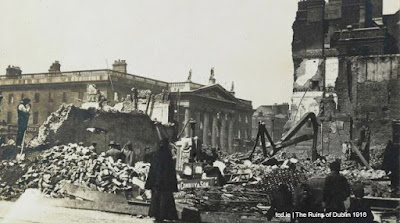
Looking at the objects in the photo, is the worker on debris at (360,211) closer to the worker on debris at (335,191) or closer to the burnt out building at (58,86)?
the worker on debris at (335,191)

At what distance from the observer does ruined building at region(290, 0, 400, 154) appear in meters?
24.1

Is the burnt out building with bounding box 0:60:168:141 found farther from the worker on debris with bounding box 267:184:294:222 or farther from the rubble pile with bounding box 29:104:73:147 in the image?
the worker on debris with bounding box 267:184:294:222

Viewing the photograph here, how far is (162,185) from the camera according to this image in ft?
31.0

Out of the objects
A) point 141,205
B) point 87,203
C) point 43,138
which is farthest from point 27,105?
point 141,205

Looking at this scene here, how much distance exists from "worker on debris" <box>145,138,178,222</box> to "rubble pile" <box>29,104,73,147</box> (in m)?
7.75

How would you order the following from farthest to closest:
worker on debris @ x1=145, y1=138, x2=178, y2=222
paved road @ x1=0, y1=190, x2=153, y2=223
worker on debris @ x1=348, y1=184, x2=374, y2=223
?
paved road @ x1=0, y1=190, x2=153, y2=223, worker on debris @ x1=145, y1=138, x2=178, y2=222, worker on debris @ x1=348, y1=184, x2=374, y2=223

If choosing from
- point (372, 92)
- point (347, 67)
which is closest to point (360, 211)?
point (372, 92)

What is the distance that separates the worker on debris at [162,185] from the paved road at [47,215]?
0.99ft

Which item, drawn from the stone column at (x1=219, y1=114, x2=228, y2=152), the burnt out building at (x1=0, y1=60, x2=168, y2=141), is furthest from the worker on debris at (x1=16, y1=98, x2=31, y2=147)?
the burnt out building at (x1=0, y1=60, x2=168, y2=141)

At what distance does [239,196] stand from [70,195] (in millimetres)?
4126

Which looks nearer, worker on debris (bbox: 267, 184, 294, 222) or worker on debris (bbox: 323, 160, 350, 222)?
worker on debris (bbox: 323, 160, 350, 222)

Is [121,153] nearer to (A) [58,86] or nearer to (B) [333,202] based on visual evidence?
(B) [333,202]

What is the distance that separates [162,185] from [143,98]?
14681 mm

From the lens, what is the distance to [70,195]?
41.1ft
